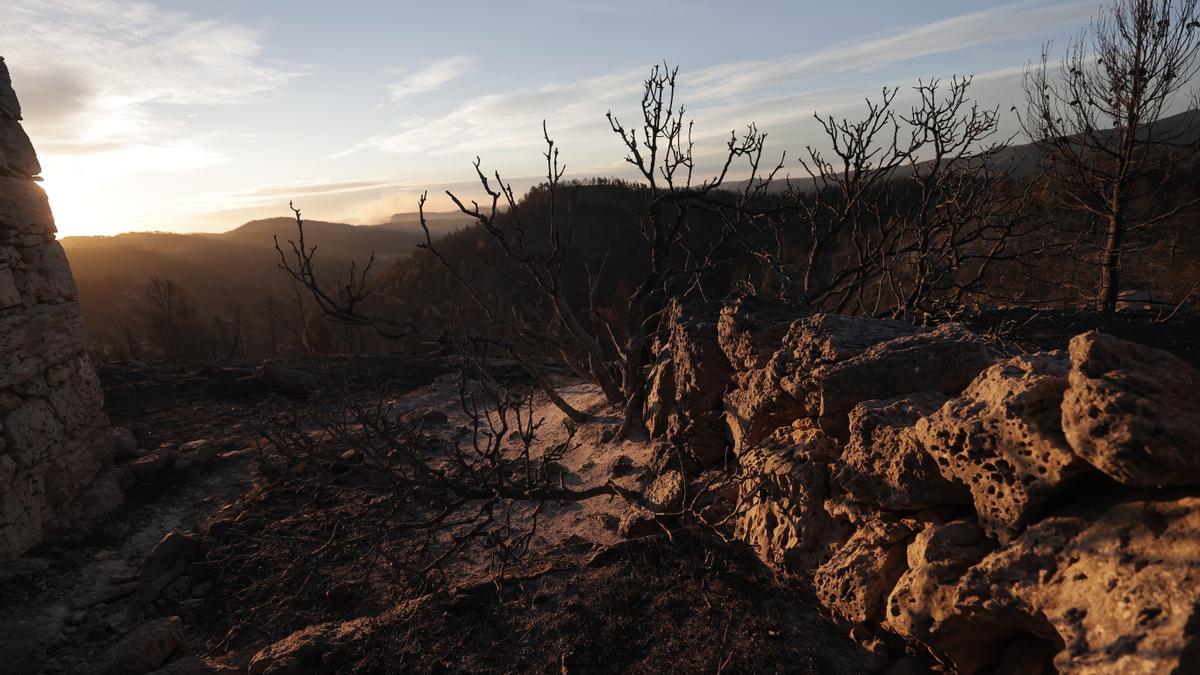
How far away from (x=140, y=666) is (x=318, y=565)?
1.26 m

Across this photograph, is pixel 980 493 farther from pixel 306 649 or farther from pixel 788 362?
pixel 306 649

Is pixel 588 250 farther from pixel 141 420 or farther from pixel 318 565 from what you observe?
pixel 318 565

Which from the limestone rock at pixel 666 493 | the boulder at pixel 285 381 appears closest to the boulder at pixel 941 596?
the limestone rock at pixel 666 493

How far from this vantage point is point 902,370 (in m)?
3.19

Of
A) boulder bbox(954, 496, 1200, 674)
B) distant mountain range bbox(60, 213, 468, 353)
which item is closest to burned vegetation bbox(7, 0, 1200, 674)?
boulder bbox(954, 496, 1200, 674)

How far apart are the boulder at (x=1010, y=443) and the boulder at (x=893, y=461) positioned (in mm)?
103

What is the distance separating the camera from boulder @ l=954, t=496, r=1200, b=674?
163cm

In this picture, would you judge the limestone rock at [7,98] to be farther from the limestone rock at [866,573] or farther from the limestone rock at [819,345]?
the limestone rock at [866,573]

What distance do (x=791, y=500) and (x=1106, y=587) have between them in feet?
5.39

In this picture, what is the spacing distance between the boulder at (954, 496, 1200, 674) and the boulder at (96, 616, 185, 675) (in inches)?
188

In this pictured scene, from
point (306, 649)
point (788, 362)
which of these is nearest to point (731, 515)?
point (788, 362)

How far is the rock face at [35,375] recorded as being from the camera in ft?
17.4

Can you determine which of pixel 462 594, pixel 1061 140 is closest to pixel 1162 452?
pixel 462 594

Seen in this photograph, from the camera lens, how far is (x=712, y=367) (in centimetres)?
481
